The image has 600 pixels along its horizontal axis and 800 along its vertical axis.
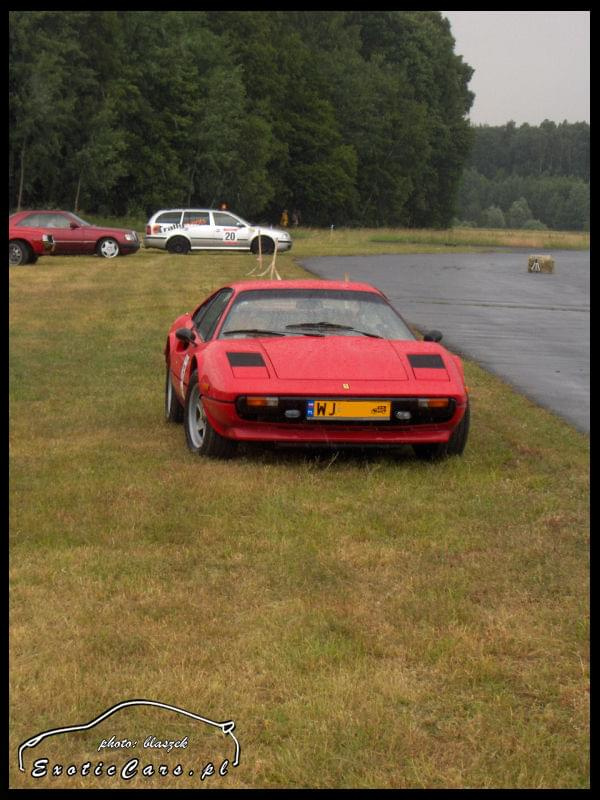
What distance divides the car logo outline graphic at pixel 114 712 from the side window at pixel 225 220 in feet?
132

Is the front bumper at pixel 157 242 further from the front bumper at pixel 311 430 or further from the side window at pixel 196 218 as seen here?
the front bumper at pixel 311 430

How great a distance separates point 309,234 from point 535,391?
179 ft

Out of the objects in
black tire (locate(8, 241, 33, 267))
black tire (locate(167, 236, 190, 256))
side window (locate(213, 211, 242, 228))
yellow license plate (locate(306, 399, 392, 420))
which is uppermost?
side window (locate(213, 211, 242, 228))

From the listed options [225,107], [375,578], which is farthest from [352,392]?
[225,107]

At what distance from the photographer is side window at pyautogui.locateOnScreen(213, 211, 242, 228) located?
43.8 m

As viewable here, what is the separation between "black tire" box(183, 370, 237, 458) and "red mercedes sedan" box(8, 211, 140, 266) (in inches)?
997

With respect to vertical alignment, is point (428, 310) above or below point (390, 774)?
above

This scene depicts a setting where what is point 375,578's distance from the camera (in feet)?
18.2

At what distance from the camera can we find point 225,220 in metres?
44.0

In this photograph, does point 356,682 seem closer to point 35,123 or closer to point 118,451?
point 118,451

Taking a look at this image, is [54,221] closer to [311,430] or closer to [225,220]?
[225,220]

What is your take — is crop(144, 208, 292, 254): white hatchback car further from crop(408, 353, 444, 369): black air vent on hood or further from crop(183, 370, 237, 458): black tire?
crop(408, 353, 444, 369): black air vent on hood

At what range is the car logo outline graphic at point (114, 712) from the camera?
3749 mm

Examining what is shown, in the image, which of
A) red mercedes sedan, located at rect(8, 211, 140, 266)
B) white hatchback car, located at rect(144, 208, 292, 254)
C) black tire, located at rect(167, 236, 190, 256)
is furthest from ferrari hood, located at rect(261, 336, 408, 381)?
black tire, located at rect(167, 236, 190, 256)
